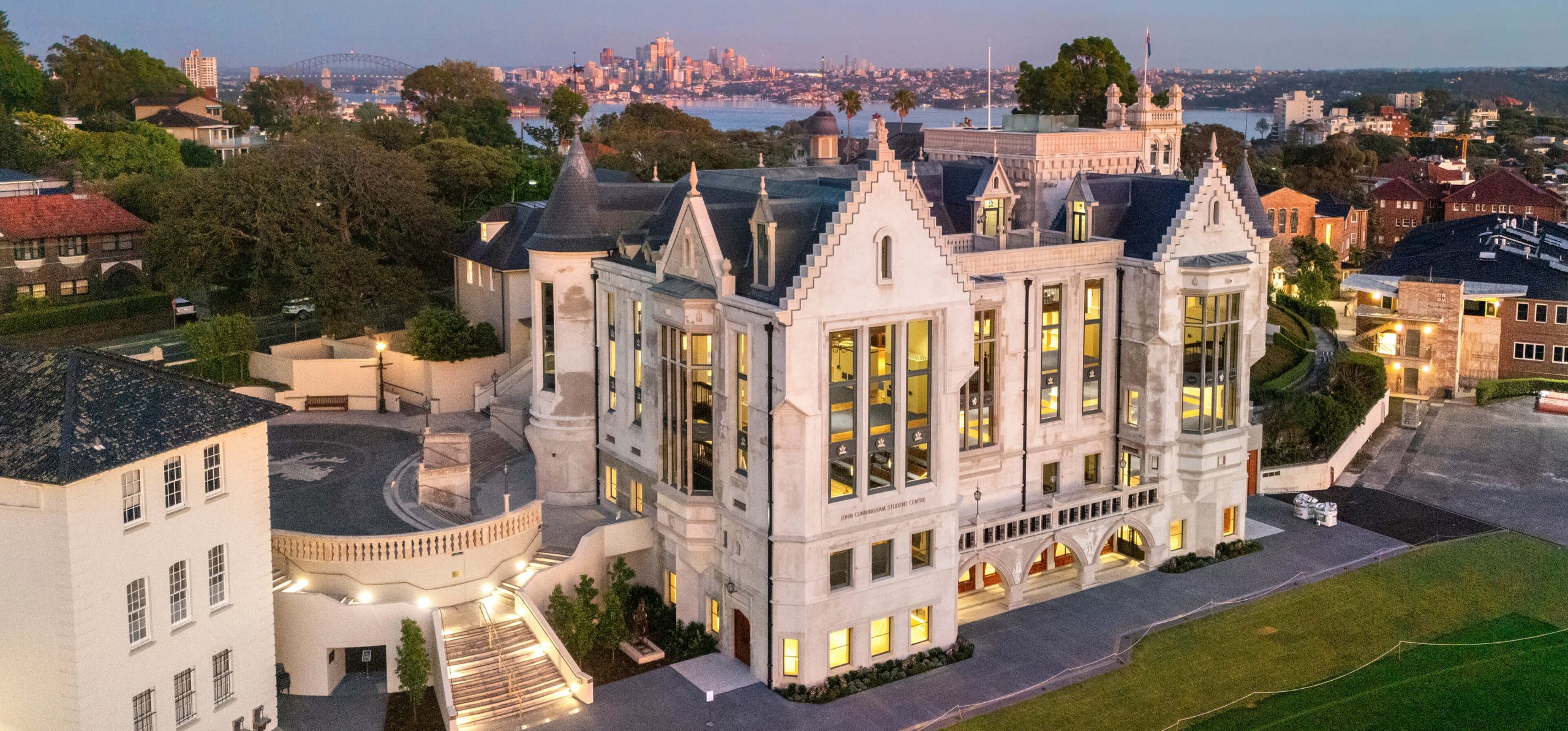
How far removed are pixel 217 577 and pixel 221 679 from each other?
8.96 ft

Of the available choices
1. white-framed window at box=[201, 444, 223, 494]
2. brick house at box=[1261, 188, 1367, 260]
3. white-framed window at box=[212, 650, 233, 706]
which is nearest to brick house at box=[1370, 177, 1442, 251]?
brick house at box=[1261, 188, 1367, 260]

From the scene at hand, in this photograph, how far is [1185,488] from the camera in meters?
49.5

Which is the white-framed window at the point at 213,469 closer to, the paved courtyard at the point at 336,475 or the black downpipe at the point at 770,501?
the paved courtyard at the point at 336,475

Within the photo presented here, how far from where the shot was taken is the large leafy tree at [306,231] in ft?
228

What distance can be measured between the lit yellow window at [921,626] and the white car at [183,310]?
2053 inches

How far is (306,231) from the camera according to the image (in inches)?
2766

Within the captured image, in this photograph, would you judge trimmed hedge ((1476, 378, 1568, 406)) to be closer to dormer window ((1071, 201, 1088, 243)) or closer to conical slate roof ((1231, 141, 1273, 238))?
conical slate roof ((1231, 141, 1273, 238))

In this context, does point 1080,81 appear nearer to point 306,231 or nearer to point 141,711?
point 306,231

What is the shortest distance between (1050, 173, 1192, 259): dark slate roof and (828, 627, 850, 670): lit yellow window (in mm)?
17912

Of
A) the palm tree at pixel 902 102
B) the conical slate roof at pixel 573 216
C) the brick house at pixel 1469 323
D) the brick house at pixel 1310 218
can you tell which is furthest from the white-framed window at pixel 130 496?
the palm tree at pixel 902 102

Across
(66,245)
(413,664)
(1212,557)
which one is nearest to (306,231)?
(66,245)

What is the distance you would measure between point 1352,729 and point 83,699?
→ 33.3 meters

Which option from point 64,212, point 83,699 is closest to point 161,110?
point 64,212

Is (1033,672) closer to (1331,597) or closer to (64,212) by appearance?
(1331,597)
